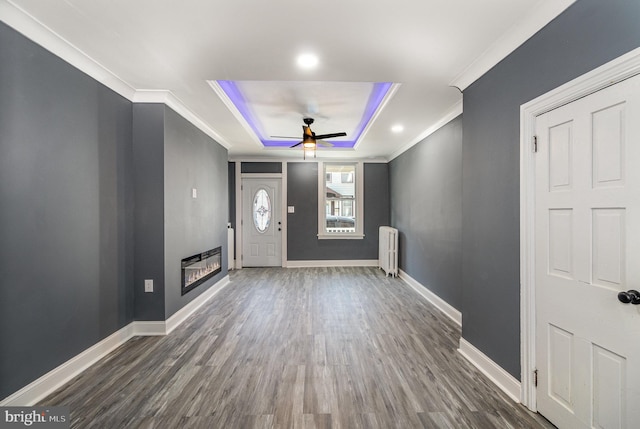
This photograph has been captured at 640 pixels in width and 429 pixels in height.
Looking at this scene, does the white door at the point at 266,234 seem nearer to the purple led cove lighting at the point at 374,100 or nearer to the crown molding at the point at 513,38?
the purple led cove lighting at the point at 374,100

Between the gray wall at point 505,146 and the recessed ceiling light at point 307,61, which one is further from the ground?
the recessed ceiling light at point 307,61

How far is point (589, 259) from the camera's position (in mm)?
1366

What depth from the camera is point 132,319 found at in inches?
108

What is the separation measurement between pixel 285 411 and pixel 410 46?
2.61m

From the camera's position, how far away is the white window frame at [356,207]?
6.08 m


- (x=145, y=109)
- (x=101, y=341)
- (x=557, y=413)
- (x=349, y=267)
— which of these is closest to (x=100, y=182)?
(x=145, y=109)

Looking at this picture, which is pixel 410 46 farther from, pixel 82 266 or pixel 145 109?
pixel 82 266

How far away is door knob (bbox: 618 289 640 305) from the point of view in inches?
45.6

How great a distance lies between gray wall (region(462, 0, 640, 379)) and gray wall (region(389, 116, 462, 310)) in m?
0.82

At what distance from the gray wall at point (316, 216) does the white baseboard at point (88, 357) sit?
278 centimetres

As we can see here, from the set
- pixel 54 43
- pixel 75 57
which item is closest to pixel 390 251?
pixel 75 57

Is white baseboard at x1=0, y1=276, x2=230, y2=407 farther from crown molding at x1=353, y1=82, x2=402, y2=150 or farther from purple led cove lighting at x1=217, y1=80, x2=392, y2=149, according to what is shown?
crown molding at x1=353, y1=82, x2=402, y2=150

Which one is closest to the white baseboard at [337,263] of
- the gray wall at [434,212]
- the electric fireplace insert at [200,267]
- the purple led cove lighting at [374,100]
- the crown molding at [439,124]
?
Result: the gray wall at [434,212]

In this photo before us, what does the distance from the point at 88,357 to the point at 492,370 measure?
3.17m
